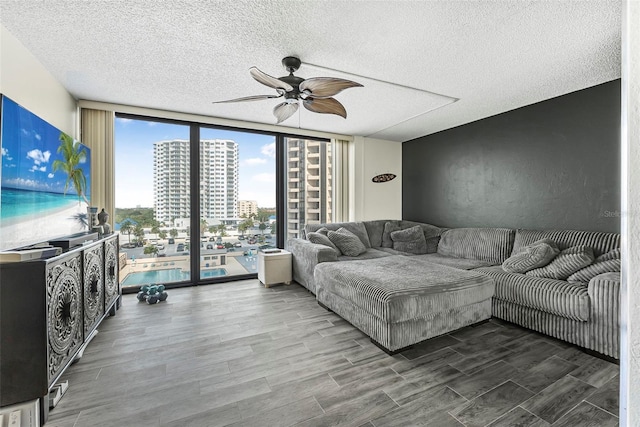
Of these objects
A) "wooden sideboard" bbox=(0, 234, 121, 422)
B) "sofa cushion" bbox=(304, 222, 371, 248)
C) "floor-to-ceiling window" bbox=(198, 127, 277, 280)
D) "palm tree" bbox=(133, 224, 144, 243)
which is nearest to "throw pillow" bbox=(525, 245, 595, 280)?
"sofa cushion" bbox=(304, 222, 371, 248)

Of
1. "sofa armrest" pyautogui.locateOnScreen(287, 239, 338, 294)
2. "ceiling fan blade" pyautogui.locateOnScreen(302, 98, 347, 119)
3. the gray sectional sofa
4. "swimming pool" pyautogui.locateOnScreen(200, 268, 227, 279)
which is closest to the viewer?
the gray sectional sofa

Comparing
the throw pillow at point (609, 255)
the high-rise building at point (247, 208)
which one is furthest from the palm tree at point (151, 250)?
the throw pillow at point (609, 255)

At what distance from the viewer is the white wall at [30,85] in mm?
2061

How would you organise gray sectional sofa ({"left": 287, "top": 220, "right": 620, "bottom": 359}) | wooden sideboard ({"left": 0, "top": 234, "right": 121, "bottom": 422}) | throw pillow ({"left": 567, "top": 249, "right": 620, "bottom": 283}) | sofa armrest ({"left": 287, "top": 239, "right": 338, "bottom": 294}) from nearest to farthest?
wooden sideboard ({"left": 0, "top": 234, "right": 121, "bottom": 422}), gray sectional sofa ({"left": 287, "top": 220, "right": 620, "bottom": 359}), throw pillow ({"left": 567, "top": 249, "right": 620, "bottom": 283}), sofa armrest ({"left": 287, "top": 239, "right": 338, "bottom": 294})

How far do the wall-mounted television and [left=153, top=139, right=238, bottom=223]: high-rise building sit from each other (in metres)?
1.16

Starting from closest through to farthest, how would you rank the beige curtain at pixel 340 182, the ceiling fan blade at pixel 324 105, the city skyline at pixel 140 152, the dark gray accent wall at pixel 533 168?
the ceiling fan blade at pixel 324 105 < the dark gray accent wall at pixel 533 168 < the city skyline at pixel 140 152 < the beige curtain at pixel 340 182

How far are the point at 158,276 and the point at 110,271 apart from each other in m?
1.24

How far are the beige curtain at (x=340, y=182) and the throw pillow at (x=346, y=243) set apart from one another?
112cm

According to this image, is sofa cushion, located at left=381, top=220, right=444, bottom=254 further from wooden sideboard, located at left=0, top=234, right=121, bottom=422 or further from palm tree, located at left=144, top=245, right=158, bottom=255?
wooden sideboard, located at left=0, top=234, right=121, bottom=422

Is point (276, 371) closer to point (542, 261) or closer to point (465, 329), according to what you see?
point (465, 329)

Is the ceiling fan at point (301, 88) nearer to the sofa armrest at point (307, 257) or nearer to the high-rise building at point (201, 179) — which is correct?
the sofa armrest at point (307, 257)

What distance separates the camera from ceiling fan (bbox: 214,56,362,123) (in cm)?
221

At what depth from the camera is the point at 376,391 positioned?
1.82 meters

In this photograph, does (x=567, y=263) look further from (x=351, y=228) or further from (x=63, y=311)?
(x=63, y=311)
